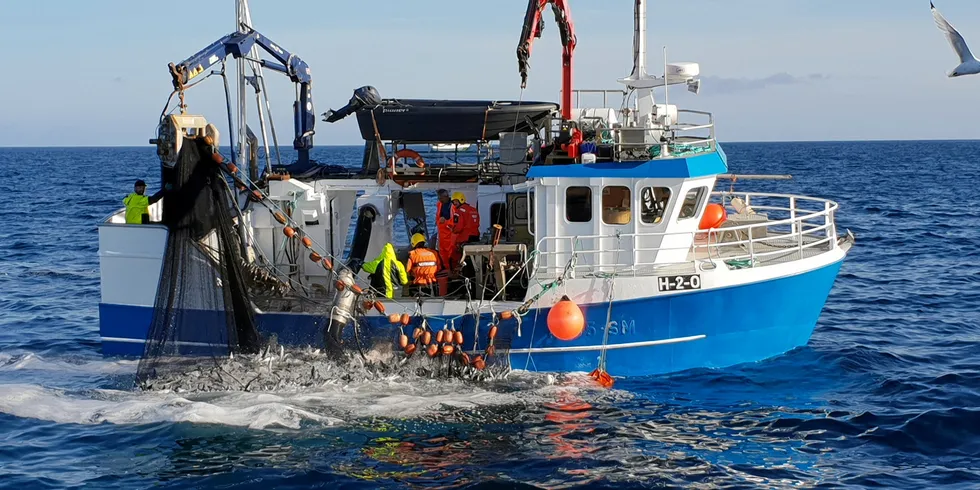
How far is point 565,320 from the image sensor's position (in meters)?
13.0

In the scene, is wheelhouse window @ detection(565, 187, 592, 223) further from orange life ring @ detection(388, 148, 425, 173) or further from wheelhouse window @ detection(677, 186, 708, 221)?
orange life ring @ detection(388, 148, 425, 173)

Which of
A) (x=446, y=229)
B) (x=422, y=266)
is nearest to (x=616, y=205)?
(x=446, y=229)

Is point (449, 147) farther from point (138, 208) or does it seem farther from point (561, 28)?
point (138, 208)

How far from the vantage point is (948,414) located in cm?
1262

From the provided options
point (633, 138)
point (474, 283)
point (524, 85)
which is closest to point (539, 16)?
point (524, 85)

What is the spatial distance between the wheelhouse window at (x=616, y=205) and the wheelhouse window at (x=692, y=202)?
80 cm

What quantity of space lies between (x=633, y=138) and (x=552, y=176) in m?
1.24

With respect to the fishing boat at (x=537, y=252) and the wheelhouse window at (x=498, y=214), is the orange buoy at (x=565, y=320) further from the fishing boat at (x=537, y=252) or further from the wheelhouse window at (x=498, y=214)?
the wheelhouse window at (x=498, y=214)

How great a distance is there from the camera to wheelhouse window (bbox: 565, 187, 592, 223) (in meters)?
14.0

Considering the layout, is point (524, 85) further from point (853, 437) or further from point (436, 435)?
point (853, 437)

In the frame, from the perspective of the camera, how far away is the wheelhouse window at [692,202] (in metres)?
14.4

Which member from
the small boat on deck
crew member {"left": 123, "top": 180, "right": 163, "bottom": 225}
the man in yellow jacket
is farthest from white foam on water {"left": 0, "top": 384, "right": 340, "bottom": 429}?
the small boat on deck

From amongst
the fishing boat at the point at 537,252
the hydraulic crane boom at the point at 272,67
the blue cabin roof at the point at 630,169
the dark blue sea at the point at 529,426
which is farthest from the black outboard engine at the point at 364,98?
the dark blue sea at the point at 529,426

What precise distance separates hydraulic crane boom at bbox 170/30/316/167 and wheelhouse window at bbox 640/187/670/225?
5.46 meters
